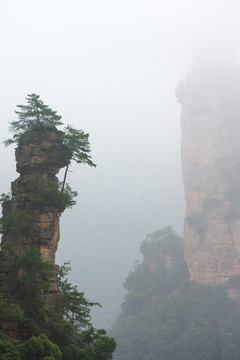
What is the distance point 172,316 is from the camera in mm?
51250

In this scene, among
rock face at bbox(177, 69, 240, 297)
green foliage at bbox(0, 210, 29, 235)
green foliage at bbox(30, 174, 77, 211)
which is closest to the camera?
green foliage at bbox(0, 210, 29, 235)

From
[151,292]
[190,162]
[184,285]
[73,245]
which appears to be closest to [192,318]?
[184,285]

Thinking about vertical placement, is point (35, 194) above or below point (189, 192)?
below

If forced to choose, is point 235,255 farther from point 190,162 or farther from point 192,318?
point 190,162

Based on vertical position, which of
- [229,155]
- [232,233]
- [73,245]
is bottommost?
[232,233]

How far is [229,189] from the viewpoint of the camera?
57.6 m

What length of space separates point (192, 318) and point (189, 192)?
2289 centimetres

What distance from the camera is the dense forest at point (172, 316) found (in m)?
45.0

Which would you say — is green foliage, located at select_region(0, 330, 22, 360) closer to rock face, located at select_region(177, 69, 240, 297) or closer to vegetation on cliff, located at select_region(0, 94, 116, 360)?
vegetation on cliff, located at select_region(0, 94, 116, 360)

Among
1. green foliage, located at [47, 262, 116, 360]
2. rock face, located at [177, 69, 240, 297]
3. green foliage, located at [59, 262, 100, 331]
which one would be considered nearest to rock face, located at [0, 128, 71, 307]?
green foliage, located at [59, 262, 100, 331]

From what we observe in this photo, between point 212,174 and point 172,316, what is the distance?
25.4m

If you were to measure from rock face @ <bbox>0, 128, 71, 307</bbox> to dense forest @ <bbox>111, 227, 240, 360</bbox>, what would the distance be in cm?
3199

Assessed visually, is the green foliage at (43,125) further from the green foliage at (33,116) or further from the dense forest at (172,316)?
the dense forest at (172,316)

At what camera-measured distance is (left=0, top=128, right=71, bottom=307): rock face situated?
819 inches
